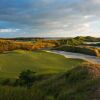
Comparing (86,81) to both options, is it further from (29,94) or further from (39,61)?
(39,61)

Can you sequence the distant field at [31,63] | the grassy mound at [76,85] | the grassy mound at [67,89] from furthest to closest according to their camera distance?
the distant field at [31,63], the grassy mound at [76,85], the grassy mound at [67,89]

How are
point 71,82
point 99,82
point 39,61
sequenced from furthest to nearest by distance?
point 39,61 → point 71,82 → point 99,82

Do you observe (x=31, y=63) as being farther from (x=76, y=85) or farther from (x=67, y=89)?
(x=67, y=89)

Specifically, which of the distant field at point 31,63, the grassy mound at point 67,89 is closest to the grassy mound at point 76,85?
the grassy mound at point 67,89

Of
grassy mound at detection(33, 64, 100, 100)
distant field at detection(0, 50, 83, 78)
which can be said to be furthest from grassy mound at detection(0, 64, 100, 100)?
distant field at detection(0, 50, 83, 78)

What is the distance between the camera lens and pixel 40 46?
7362cm

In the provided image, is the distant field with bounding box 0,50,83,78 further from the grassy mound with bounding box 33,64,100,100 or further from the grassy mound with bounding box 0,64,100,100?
the grassy mound with bounding box 0,64,100,100

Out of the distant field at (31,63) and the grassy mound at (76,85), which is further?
the distant field at (31,63)

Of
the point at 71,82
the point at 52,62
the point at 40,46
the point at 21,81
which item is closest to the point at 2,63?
the point at 52,62

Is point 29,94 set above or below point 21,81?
above

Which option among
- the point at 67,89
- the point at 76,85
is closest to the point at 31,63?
the point at 76,85

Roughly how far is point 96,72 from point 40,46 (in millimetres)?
61871

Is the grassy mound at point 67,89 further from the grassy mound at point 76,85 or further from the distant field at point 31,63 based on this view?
the distant field at point 31,63

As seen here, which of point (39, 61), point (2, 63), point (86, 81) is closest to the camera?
point (86, 81)
